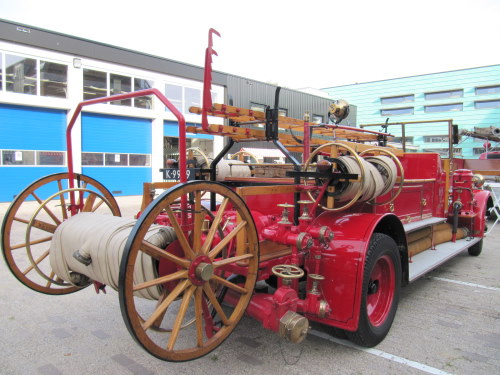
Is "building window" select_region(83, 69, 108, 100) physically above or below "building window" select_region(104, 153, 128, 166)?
above

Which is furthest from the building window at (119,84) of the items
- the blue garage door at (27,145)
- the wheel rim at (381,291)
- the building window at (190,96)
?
the wheel rim at (381,291)

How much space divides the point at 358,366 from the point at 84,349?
2.09m

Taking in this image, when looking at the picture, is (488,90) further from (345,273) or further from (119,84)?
(345,273)

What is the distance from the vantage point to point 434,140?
25.8 metres

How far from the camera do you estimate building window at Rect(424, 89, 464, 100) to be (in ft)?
93.1

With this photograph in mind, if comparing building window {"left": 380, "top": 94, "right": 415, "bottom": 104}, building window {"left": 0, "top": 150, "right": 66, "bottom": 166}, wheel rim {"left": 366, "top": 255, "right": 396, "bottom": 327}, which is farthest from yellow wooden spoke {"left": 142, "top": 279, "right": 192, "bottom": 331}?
building window {"left": 380, "top": 94, "right": 415, "bottom": 104}

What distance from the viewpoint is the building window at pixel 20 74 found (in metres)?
12.7

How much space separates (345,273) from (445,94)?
3070cm

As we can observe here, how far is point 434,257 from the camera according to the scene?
4457mm

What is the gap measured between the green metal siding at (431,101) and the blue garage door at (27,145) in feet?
63.2

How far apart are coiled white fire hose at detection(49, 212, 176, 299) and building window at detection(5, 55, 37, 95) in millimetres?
12645

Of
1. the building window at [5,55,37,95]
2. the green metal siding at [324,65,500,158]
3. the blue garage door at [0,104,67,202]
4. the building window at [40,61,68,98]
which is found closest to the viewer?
the building window at [5,55,37,95]

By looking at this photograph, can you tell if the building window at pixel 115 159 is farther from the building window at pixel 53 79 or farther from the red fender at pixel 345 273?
the red fender at pixel 345 273

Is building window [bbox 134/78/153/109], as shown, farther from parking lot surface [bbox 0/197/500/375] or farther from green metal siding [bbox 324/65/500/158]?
green metal siding [bbox 324/65/500/158]
